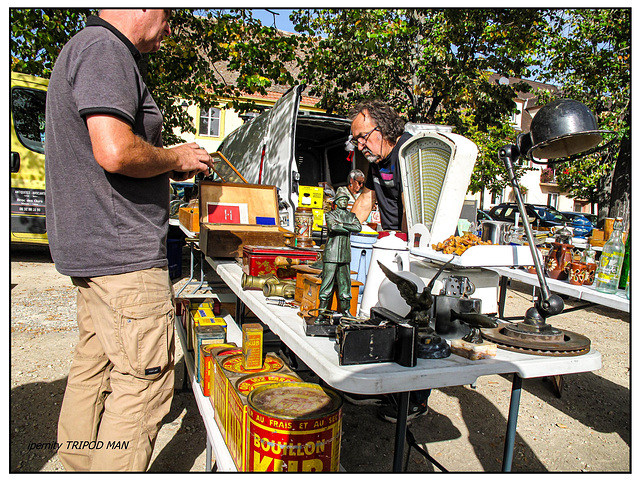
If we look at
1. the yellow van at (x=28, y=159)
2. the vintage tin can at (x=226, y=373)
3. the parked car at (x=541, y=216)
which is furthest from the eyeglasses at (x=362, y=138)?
the parked car at (x=541, y=216)

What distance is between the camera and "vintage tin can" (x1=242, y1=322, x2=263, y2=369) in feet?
6.30

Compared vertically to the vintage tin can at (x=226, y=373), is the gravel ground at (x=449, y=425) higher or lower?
lower

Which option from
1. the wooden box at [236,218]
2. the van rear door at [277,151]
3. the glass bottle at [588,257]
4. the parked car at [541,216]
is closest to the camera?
the glass bottle at [588,257]

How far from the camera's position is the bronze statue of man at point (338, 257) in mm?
1725

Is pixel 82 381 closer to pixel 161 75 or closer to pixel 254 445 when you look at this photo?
pixel 254 445

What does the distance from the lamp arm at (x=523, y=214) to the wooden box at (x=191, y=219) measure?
2.64 m

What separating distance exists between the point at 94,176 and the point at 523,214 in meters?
1.61

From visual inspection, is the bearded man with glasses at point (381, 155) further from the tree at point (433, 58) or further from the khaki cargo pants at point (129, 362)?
the tree at point (433, 58)

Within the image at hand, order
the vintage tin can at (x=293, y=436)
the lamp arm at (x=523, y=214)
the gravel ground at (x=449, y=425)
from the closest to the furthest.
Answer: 1. the vintage tin can at (x=293, y=436)
2. the lamp arm at (x=523, y=214)
3. the gravel ground at (x=449, y=425)

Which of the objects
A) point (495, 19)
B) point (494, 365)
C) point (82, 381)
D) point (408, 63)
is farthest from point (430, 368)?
point (495, 19)

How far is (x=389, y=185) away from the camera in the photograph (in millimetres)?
3383

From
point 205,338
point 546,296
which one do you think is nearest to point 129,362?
point 205,338

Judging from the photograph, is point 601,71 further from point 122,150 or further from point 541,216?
point 122,150

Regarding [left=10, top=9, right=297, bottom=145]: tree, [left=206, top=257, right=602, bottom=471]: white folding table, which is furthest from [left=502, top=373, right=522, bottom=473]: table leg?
[left=10, top=9, right=297, bottom=145]: tree
